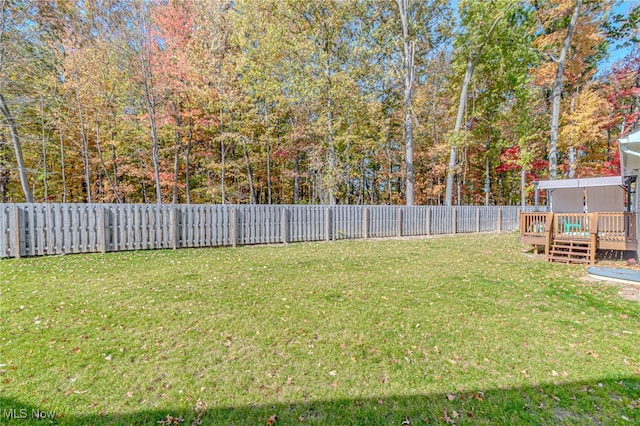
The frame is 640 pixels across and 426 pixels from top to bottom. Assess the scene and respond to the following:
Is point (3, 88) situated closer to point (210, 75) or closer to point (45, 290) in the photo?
point (210, 75)

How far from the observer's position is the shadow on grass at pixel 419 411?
76.5 inches

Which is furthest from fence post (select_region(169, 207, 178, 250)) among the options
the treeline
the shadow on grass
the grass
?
the shadow on grass

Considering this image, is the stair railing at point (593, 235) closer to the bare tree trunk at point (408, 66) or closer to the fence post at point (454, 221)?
the fence post at point (454, 221)

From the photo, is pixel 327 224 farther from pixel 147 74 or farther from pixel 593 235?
pixel 147 74

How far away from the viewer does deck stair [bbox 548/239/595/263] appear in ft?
23.4

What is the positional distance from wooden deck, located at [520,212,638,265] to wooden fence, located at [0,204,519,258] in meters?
4.48

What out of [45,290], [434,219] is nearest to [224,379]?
[45,290]

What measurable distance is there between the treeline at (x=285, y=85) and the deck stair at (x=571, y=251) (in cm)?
736

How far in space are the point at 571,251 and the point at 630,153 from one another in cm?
301

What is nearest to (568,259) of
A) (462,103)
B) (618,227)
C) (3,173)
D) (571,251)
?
(571,251)

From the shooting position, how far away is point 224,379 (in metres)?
2.38

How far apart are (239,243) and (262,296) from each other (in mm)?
4755

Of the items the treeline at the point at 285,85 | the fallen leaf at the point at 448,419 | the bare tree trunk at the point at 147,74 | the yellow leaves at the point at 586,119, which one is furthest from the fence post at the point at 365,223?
the yellow leaves at the point at 586,119

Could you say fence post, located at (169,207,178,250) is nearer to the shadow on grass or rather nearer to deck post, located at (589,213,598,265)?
the shadow on grass
